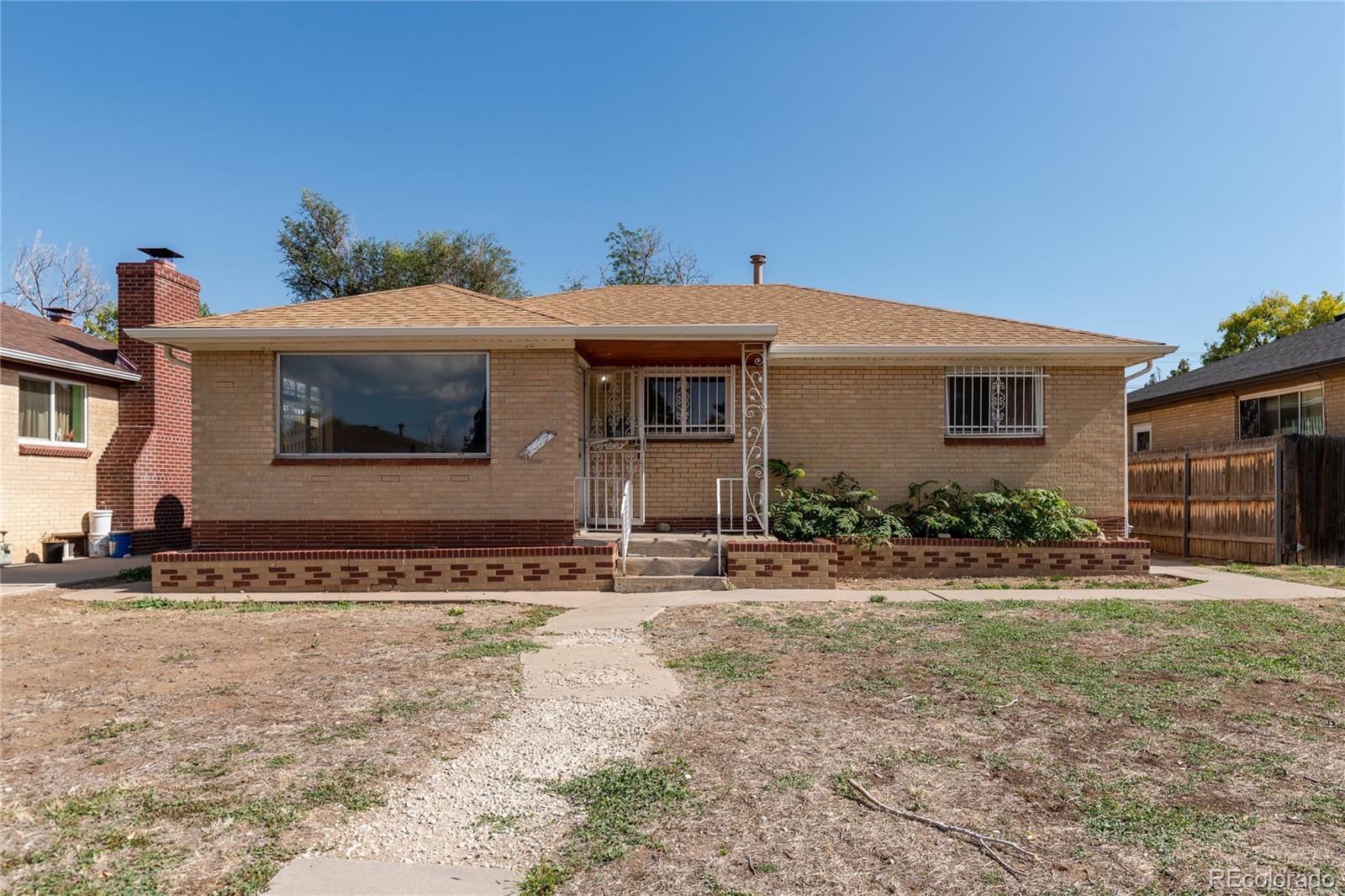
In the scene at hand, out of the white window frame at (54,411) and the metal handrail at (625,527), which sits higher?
the white window frame at (54,411)

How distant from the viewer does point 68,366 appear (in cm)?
1283

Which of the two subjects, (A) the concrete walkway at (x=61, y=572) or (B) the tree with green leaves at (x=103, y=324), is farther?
(B) the tree with green leaves at (x=103, y=324)

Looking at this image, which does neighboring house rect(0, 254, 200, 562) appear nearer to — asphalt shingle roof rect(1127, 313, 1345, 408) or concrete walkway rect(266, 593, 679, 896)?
concrete walkway rect(266, 593, 679, 896)

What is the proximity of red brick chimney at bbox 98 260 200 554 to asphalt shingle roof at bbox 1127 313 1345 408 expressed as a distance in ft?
66.8

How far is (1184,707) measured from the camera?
15.6ft

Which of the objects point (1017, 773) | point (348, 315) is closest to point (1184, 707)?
point (1017, 773)

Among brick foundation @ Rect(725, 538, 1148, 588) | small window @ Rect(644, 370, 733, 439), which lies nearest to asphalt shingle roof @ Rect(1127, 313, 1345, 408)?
brick foundation @ Rect(725, 538, 1148, 588)

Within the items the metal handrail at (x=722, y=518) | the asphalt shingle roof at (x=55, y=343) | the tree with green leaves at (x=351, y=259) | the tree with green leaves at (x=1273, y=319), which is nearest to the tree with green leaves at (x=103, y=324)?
the tree with green leaves at (x=351, y=259)

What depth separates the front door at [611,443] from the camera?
11766 millimetres

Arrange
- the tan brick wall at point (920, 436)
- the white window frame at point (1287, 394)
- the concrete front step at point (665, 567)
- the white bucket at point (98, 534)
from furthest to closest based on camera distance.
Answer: the white window frame at point (1287, 394) < the white bucket at point (98, 534) < the tan brick wall at point (920, 436) < the concrete front step at point (665, 567)

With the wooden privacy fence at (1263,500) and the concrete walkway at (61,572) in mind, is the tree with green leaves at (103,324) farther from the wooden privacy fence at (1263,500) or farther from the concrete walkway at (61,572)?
the wooden privacy fence at (1263,500)

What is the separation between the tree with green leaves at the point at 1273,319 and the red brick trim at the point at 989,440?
24.6 m

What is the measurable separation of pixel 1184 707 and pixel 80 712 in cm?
668

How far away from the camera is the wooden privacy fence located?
1248 cm
